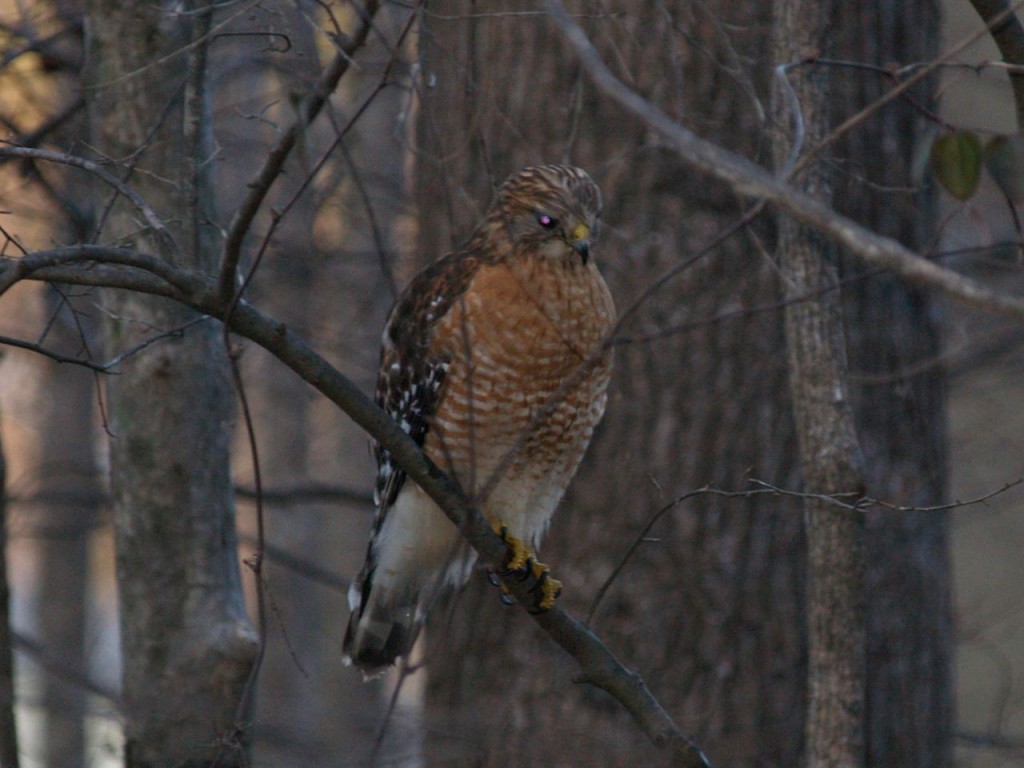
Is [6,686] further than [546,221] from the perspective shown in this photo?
No

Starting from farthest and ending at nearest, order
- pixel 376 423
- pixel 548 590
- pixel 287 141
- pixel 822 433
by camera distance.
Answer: pixel 548 590 → pixel 822 433 → pixel 376 423 → pixel 287 141

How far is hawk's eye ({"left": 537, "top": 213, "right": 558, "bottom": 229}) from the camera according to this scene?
3.76 m

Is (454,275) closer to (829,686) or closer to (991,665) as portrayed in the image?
(829,686)

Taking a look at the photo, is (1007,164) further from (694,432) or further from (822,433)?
(694,432)

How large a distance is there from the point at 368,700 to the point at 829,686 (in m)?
7.38

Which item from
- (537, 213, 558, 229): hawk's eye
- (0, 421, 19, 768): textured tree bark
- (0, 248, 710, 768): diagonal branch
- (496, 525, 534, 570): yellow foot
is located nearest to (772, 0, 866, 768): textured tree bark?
(0, 248, 710, 768): diagonal branch

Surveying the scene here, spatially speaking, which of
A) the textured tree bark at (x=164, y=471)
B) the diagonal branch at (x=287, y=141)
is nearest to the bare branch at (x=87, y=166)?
the diagonal branch at (x=287, y=141)

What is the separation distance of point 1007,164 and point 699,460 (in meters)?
2.93

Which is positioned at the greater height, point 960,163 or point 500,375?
point 500,375

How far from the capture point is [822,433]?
311cm

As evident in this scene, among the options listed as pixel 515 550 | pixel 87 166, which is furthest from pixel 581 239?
pixel 87 166

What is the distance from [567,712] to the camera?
17.0 feet

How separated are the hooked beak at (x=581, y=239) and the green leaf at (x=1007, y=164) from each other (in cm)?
150

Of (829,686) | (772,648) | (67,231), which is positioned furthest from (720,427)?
(67,231)
